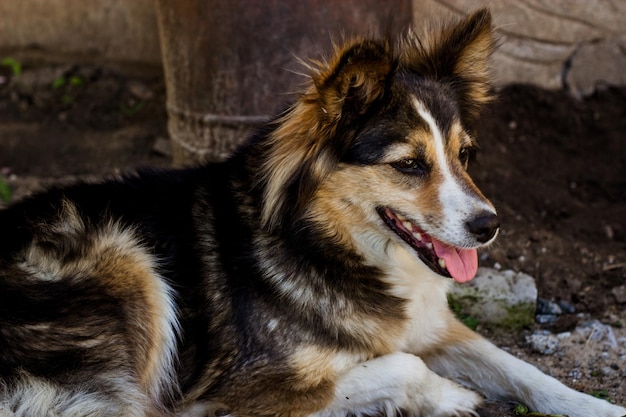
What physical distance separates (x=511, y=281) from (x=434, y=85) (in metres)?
1.39

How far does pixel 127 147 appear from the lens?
644cm

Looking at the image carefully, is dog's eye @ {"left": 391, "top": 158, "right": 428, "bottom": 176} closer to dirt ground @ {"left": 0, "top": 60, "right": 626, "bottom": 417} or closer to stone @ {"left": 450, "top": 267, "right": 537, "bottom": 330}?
dirt ground @ {"left": 0, "top": 60, "right": 626, "bottom": 417}

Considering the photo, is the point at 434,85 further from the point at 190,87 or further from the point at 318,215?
the point at 190,87

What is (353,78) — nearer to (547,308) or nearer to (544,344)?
(544,344)

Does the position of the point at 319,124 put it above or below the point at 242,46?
above

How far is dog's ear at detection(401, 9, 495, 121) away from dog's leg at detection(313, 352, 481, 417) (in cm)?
114

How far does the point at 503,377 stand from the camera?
3.56 m

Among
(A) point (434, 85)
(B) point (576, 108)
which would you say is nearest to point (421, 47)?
(A) point (434, 85)

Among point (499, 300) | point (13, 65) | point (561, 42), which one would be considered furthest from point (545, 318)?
point (13, 65)

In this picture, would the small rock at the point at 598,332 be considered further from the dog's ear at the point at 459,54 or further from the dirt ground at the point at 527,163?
the dog's ear at the point at 459,54

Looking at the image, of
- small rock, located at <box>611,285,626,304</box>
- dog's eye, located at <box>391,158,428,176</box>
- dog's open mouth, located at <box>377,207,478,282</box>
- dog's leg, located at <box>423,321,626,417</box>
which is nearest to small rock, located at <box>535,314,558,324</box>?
small rock, located at <box>611,285,626,304</box>

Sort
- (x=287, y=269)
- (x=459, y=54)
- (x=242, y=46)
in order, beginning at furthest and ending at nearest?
1. (x=242, y=46)
2. (x=459, y=54)
3. (x=287, y=269)

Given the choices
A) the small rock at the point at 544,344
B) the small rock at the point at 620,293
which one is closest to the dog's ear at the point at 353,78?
the small rock at the point at 544,344

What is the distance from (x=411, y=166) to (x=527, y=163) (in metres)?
3.05
